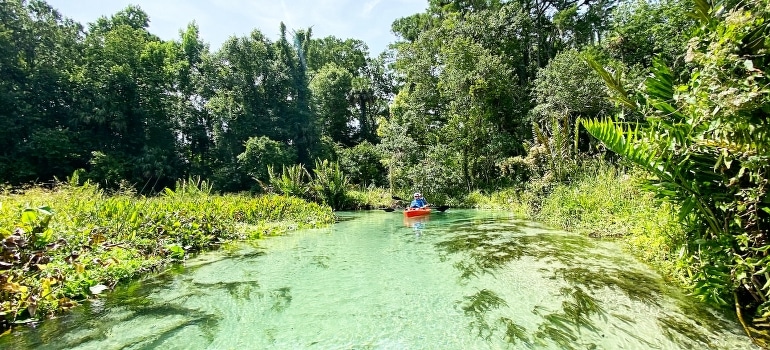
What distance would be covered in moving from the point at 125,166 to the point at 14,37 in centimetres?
1059

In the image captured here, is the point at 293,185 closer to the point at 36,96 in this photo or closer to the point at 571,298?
the point at 571,298

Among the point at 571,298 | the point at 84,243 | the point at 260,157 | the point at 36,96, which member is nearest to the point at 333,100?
the point at 260,157

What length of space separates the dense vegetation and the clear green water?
1144mm

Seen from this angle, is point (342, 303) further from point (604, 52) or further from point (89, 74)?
point (89, 74)

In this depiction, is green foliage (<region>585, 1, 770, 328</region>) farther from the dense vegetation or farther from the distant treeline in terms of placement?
the distant treeline

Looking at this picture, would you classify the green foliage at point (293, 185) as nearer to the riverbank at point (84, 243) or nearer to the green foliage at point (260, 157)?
the riverbank at point (84, 243)

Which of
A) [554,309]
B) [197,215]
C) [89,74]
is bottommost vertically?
[554,309]

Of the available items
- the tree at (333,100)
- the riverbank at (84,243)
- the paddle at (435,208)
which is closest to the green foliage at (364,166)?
the tree at (333,100)

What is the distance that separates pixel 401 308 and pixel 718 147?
122 inches

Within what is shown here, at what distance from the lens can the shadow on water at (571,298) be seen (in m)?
3.21

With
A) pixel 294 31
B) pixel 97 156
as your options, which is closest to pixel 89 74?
pixel 97 156

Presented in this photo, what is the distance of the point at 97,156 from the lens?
23.3m

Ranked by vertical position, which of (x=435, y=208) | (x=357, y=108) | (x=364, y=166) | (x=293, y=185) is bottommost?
(x=435, y=208)

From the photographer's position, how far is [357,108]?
3991 cm
